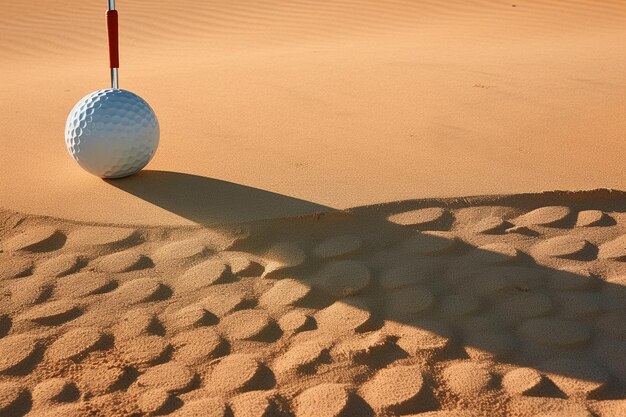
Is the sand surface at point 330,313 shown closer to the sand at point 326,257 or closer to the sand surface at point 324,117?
the sand at point 326,257

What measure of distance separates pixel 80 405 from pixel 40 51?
7.88 meters

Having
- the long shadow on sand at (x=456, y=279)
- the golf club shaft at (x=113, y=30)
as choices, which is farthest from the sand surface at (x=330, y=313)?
the golf club shaft at (x=113, y=30)

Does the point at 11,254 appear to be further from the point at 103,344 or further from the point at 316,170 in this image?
the point at 316,170

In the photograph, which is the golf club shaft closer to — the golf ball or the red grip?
the red grip

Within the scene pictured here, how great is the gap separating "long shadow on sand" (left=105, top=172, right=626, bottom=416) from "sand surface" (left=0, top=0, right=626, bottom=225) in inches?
3.5

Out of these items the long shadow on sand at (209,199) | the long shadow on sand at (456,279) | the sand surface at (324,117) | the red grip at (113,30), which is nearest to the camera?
the long shadow on sand at (456,279)

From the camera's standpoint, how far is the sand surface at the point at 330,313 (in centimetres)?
243

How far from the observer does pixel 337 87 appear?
599cm

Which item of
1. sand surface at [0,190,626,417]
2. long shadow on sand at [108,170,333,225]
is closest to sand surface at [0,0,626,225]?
long shadow on sand at [108,170,333,225]

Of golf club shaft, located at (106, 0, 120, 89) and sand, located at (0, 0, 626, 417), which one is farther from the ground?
golf club shaft, located at (106, 0, 120, 89)

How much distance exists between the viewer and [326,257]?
320 centimetres

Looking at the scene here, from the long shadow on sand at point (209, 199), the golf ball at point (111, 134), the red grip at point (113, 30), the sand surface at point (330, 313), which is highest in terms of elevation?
the red grip at point (113, 30)

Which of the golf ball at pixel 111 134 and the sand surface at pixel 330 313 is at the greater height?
the golf ball at pixel 111 134

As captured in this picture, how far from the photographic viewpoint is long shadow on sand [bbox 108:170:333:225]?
137 inches
